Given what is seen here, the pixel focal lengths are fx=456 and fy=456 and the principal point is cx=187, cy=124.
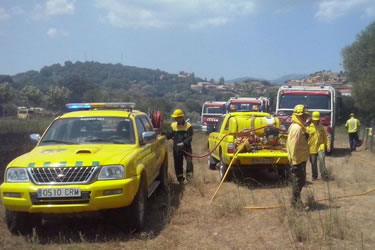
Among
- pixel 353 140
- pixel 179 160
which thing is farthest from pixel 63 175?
pixel 353 140

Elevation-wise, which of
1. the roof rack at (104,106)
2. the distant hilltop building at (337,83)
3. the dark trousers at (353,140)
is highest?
the distant hilltop building at (337,83)

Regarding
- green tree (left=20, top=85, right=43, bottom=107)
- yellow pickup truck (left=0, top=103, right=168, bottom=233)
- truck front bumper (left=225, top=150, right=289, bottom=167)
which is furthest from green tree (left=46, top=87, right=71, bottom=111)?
yellow pickup truck (left=0, top=103, right=168, bottom=233)

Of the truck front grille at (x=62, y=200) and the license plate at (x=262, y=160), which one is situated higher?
the truck front grille at (x=62, y=200)

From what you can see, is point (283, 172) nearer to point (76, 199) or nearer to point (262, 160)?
point (262, 160)

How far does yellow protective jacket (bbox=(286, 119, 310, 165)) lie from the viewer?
7.37m

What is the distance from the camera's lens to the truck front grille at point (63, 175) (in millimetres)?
6055

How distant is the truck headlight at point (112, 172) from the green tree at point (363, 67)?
40281 millimetres

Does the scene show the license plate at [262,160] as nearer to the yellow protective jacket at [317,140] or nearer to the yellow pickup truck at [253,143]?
the yellow pickup truck at [253,143]

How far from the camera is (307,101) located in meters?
17.8

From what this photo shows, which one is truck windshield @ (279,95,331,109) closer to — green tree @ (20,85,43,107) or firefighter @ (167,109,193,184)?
firefighter @ (167,109,193,184)

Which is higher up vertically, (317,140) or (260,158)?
(317,140)

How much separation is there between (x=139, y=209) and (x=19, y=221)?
1700 millimetres

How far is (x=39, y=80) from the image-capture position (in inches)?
3516

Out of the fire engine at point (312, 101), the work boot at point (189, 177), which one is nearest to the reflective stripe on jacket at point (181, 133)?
the work boot at point (189, 177)
